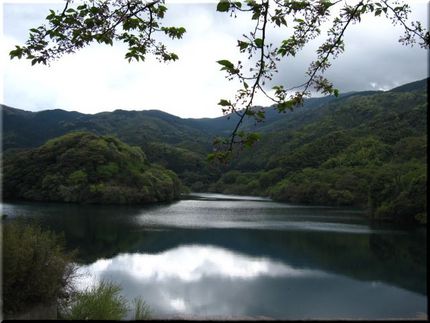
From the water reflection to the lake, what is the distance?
2.0 inches

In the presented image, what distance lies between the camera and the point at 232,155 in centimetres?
427

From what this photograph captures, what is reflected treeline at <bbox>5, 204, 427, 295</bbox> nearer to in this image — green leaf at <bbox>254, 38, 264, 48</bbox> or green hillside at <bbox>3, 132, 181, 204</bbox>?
green leaf at <bbox>254, 38, 264, 48</bbox>

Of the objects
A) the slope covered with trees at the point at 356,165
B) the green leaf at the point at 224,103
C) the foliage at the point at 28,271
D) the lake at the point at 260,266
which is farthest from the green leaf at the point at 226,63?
the slope covered with trees at the point at 356,165

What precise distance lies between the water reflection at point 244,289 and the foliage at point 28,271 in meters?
6.61

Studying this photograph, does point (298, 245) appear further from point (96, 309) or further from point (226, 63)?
point (226, 63)

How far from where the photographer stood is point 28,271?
438 inches

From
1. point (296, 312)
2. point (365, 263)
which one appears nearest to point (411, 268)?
point (365, 263)

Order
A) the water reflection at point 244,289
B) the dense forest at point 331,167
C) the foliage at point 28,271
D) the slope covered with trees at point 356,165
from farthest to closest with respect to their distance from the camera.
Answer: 1. the dense forest at point 331,167
2. the slope covered with trees at point 356,165
3. the water reflection at point 244,289
4. the foliage at point 28,271

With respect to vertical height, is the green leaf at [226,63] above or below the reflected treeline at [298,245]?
above

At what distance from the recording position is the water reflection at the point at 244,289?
69.2ft

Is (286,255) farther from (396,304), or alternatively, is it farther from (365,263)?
(396,304)

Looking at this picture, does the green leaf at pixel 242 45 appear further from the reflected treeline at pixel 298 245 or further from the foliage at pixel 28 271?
the reflected treeline at pixel 298 245

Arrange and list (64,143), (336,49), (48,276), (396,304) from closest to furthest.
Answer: (336,49) < (48,276) < (396,304) < (64,143)

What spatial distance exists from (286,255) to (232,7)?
31669mm
